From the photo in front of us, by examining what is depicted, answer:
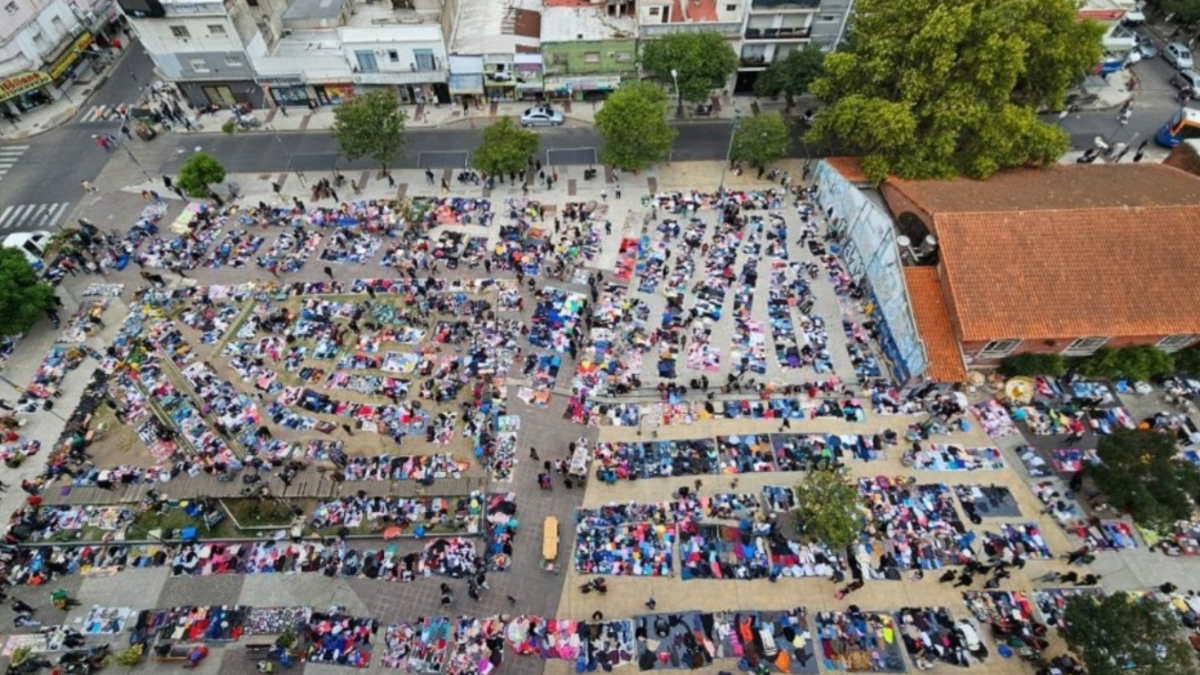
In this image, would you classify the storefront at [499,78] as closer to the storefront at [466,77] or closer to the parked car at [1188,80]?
the storefront at [466,77]

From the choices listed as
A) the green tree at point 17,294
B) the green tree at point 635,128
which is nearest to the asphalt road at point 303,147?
the green tree at point 635,128

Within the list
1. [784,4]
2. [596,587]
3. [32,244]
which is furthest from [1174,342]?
[32,244]

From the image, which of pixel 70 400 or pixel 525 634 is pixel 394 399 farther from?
pixel 70 400

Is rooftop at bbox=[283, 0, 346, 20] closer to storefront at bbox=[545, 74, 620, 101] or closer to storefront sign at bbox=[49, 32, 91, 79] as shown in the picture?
storefront sign at bbox=[49, 32, 91, 79]

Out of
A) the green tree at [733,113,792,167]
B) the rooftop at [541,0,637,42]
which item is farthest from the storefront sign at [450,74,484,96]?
the green tree at [733,113,792,167]

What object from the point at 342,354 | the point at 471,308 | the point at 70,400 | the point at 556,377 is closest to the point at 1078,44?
the point at 556,377

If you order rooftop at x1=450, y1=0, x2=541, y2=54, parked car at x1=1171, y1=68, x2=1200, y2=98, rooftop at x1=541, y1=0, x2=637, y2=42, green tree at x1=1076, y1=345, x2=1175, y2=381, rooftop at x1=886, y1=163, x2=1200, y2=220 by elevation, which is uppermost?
rooftop at x1=541, y1=0, x2=637, y2=42

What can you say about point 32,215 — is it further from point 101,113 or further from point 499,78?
point 499,78
